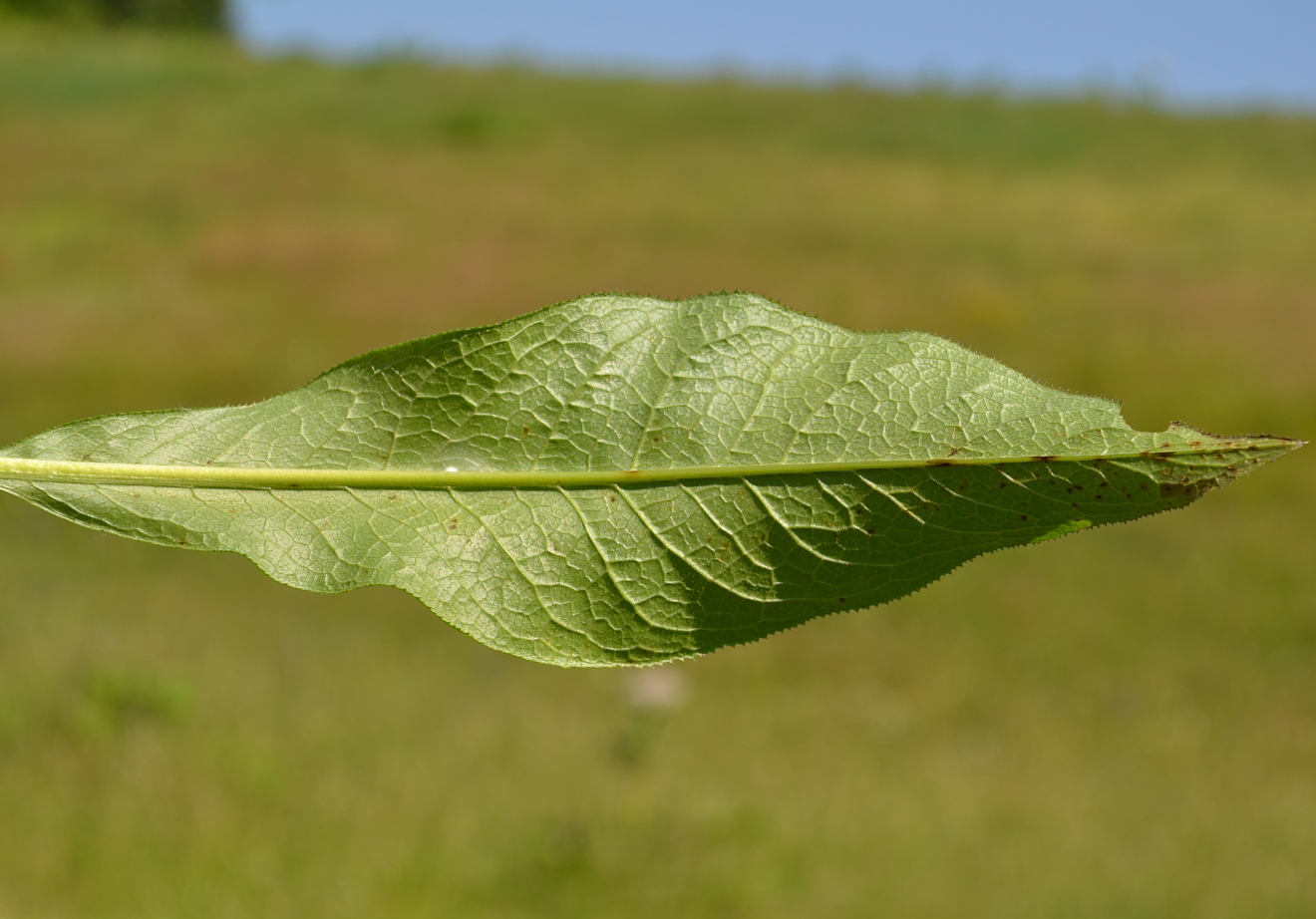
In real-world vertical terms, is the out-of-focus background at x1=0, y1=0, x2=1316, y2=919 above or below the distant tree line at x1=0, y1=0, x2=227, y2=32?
below

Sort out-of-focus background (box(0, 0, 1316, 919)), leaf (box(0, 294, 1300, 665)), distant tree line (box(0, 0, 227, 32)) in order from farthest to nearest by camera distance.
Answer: distant tree line (box(0, 0, 227, 32)), out-of-focus background (box(0, 0, 1316, 919)), leaf (box(0, 294, 1300, 665))

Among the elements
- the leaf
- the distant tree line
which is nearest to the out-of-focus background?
the leaf

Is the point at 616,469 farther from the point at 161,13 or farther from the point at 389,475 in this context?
the point at 161,13

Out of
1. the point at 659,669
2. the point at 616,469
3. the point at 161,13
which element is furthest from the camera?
the point at 161,13

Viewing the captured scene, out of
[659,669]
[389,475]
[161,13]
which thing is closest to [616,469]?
[389,475]

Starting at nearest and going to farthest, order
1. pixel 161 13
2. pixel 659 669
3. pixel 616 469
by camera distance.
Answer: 1. pixel 616 469
2. pixel 659 669
3. pixel 161 13

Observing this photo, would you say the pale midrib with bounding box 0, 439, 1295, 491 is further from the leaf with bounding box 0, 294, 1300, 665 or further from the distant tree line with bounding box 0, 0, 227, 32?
the distant tree line with bounding box 0, 0, 227, 32

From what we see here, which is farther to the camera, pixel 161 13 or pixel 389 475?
pixel 161 13
